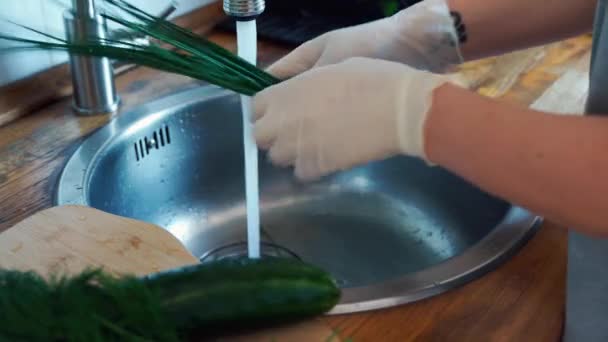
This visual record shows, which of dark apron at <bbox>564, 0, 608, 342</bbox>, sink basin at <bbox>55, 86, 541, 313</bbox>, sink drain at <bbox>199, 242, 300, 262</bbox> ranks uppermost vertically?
dark apron at <bbox>564, 0, 608, 342</bbox>

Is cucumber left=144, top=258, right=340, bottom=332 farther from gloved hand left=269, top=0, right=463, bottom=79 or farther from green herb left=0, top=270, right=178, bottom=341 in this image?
gloved hand left=269, top=0, right=463, bottom=79

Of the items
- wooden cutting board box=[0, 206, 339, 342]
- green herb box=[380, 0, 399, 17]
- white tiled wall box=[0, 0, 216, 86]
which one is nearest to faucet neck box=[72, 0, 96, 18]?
white tiled wall box=[0, 0, 216, 86]

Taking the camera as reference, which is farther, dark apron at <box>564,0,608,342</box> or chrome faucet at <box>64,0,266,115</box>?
chrome faucet at <box>64,0,266,115</box>

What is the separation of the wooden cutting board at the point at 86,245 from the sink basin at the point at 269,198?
22 cm

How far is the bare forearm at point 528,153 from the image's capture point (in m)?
0.55

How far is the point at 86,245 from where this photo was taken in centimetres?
66

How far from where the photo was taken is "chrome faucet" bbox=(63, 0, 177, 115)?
0.94 meters

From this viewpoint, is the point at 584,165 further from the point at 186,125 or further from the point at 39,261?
the point at 186,125

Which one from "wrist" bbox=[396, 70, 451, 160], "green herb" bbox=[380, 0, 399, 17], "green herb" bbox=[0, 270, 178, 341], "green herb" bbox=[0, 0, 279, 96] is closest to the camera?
"green herb" bbox=[0, 270, 178, 341]

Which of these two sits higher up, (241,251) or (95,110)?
(95,110)

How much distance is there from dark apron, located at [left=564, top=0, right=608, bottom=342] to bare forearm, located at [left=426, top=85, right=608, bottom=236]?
0.47 feet

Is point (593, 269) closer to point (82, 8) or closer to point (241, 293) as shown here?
point (241, 293)

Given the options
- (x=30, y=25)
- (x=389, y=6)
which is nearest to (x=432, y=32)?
(x=389, y=6)

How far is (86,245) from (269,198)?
1.92ft
